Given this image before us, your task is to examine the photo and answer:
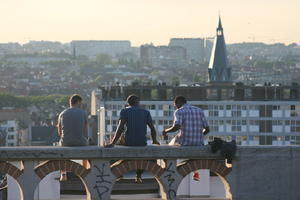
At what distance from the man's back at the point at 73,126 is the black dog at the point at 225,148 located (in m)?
1.77

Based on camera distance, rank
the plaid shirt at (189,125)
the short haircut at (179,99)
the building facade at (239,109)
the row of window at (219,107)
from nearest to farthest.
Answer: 1. the plaid shirt at (189,125)
2. the short haircut at (179,99)
3. the row of window at (219,107)
4. the building facade at (239,109)

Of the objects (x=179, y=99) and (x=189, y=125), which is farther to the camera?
(x=179, y=99)

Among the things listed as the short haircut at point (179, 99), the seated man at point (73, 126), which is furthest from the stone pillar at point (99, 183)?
the short haircut at point (179, 99)

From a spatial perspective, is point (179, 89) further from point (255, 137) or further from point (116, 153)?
point (116, 153)

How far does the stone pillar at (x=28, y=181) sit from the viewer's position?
692 inches

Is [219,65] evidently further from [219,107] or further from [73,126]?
[73,126]

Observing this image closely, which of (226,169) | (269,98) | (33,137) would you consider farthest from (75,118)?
(33,137)

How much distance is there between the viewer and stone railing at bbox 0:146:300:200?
57.9 feet

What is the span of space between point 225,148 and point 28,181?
260 centimetres

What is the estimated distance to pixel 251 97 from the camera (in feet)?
375

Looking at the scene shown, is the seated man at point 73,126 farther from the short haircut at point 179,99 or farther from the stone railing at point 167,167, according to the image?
the short haircut at point 179,99

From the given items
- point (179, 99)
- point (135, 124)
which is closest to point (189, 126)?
point (179, 99)

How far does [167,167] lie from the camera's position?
58.6 feet

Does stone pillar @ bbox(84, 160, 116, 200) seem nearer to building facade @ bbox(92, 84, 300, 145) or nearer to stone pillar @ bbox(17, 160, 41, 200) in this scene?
stone pillar @ bbox(17, 160, 41, 200)
